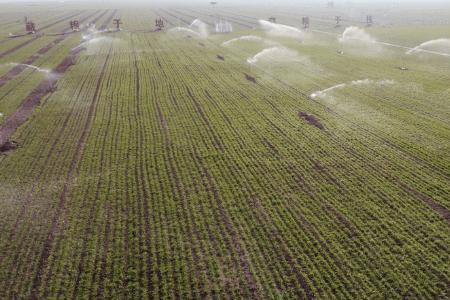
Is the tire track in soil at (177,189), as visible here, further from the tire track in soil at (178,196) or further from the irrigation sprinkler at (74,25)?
the irrigation sprinkler at (74,25)

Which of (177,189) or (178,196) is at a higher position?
(177,189)

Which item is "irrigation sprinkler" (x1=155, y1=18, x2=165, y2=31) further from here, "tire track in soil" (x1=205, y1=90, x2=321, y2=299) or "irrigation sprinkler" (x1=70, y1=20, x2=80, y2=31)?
"tire track in soil" (x1=205, y1=90, x2=321, y2=299)

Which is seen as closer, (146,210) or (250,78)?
(146,210)

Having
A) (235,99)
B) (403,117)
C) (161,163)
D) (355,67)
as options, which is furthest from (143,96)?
(355,67)

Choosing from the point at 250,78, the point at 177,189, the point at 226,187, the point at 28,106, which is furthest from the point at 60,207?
the point at 250,78

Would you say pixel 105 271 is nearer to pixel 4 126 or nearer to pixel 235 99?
pixel 4 126

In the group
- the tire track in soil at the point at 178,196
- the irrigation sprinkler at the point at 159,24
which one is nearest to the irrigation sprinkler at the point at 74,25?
the irrigation sprinkler at the point at 159,24

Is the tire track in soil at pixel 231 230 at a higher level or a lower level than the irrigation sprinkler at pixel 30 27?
lower

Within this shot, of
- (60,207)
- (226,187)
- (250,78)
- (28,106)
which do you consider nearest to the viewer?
(60,207)

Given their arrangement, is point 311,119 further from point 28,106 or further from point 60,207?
point 28,106
